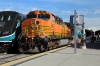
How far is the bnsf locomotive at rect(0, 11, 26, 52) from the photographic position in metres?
17.1

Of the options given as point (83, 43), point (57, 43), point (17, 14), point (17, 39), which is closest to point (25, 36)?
point (17, 39)

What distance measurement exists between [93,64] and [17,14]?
9430mm

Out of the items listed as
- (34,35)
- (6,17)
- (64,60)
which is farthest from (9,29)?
(64,60)

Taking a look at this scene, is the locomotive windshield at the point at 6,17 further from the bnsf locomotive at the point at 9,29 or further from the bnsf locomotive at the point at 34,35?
the bnsf locomotive at the point at 34,35

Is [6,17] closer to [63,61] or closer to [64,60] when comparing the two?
[64,60]

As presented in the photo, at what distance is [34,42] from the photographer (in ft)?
55.8

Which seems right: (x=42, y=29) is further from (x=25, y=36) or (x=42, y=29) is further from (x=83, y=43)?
(x=83, y=43)

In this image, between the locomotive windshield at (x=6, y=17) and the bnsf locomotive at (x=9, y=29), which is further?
the locomotive windshield at (x=6, y=17)

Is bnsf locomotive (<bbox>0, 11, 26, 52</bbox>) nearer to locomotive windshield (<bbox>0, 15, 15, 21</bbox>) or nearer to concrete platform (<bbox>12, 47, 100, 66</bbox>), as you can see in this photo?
locomotive windshield (<bbox>0, 15, 15, 21</bbox>)

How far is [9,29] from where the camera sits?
56.3 feet

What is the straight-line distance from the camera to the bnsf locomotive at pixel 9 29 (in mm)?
17109

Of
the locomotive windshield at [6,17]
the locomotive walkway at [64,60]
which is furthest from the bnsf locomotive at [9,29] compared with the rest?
the locomotive walkway at [64,60]

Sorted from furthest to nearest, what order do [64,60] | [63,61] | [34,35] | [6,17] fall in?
[6,17] < [34,35] < [64,60] < [63,61]

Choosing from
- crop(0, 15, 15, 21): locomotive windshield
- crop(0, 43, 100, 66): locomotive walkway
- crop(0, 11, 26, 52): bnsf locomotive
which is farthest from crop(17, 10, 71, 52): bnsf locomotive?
crop(0, 43, 100, 66): locomotive walkway
